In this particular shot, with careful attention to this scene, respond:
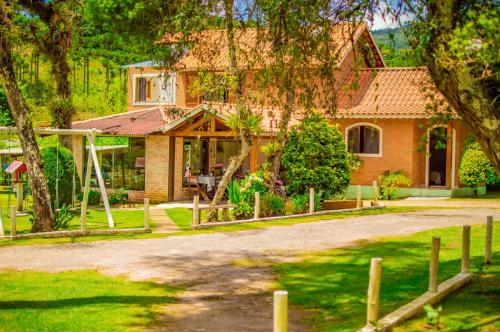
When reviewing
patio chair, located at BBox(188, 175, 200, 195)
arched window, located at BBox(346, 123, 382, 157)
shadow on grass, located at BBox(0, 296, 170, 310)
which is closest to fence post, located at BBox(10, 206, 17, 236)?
shadow on grass, located at BBox(0, 296, 170, 310)

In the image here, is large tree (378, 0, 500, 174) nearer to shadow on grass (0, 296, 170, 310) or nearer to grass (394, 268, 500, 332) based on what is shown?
grass (394, 268, 500, 332)

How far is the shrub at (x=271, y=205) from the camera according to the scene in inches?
914

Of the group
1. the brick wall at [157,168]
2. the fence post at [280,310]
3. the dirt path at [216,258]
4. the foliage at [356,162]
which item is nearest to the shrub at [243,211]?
the dirt path at [216,258]

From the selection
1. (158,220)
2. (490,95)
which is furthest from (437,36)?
(158,220)

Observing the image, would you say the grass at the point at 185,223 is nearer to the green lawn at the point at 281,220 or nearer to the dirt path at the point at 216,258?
the green lawn at the point at 281,220

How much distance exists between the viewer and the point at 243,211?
22.9 metres

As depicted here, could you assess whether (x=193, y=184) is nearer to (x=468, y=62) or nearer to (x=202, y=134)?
(x=202, y=134)

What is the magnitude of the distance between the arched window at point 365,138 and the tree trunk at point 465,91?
2304 cm

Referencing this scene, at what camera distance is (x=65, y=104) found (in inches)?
1094

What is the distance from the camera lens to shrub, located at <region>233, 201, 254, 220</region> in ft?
75.2

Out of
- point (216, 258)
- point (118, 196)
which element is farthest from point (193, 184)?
point (216, 258)

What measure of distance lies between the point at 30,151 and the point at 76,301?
28.9ft

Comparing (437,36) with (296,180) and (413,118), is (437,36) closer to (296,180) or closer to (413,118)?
(296,180)

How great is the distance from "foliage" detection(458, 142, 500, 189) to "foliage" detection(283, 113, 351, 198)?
7028 millimetres
